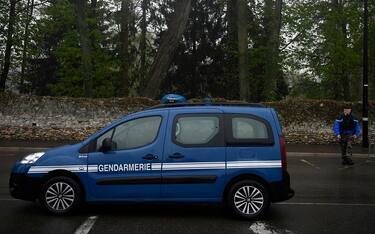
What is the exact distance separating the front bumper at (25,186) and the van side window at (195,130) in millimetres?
2252

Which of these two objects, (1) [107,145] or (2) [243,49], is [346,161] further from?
(2) [243,49]

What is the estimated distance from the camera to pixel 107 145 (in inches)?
307

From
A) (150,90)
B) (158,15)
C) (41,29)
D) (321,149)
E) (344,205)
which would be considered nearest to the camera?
(344,205)

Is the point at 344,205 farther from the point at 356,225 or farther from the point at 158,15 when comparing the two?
the point at 158,15

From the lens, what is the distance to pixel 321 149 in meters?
19.0

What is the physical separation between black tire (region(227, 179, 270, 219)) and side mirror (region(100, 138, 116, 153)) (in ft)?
6.32

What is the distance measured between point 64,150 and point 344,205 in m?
4.96

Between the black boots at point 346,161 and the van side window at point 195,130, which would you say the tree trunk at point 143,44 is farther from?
the van side window at point 195,130

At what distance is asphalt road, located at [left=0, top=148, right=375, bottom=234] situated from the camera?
7238 millimetres

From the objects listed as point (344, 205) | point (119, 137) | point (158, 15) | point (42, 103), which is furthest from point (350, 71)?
point (119, 137)

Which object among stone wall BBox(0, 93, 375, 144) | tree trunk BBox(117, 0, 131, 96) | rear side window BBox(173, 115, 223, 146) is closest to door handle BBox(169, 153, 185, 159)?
rear side window BBox(173, 115, 223, 146)

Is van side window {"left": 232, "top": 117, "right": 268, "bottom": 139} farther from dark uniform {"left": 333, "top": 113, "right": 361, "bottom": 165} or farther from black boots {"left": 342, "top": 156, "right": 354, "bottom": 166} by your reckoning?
black boots {"left": 342, "top": 156, "right": 354, "bottom": 166}

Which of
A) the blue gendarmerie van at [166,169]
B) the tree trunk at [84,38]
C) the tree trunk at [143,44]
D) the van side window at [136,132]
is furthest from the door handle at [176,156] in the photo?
the tree trunk at [143,44]

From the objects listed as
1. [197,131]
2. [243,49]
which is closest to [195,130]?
[197,131]
